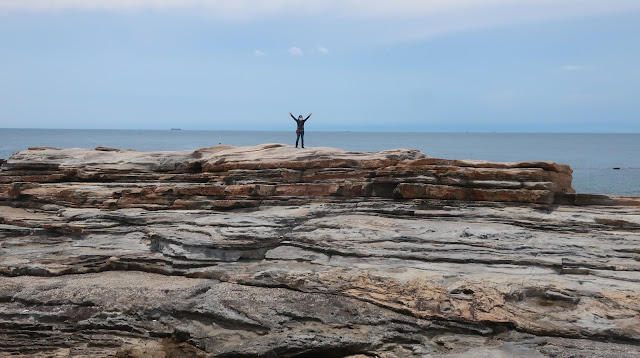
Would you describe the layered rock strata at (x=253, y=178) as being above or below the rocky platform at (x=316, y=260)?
above

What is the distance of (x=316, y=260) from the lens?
16516mm

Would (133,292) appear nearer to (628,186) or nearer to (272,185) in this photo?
(272,185)

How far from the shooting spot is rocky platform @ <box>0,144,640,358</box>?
1319 centimetres

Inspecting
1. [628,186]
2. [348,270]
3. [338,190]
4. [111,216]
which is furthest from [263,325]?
[628,186]

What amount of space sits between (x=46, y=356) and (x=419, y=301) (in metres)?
9.11

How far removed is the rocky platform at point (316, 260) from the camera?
13.2m

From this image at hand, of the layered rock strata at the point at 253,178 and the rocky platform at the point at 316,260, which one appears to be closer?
the rocky platform at the point at 316,260

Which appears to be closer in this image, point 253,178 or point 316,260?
point 316,260

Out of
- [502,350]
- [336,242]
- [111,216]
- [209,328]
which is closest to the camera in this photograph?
[502,350]

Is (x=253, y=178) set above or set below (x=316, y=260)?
above

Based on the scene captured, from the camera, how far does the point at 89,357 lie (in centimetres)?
1330

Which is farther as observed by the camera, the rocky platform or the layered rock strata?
the layered rock strata

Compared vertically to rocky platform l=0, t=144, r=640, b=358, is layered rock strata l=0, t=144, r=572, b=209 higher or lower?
higher

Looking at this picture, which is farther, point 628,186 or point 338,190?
point 628,186
